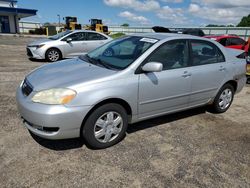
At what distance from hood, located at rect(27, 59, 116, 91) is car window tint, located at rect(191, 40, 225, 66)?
5.48ft

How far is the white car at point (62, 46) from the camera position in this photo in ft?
32.1

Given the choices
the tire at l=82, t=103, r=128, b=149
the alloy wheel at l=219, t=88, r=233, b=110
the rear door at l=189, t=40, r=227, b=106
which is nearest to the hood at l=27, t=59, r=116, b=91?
the tire at l=82, t=103, r=128, b=149

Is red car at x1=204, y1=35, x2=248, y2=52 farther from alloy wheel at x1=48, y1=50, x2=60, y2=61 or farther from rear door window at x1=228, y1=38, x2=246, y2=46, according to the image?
alloy wheel at x1=48, y1=50, x2=60, y2=61

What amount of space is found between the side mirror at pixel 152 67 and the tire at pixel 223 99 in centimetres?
197

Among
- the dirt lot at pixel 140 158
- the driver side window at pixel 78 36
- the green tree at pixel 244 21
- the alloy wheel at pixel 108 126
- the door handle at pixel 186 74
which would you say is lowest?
the dirt lot at pixel 140 158

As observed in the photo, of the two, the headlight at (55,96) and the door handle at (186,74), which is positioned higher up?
the door handle at (186,74)

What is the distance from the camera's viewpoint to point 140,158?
3.12 m

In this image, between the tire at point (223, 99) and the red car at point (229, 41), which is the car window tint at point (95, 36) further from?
the tire at point (223, 99)

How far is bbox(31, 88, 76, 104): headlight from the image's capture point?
2875 millimetres

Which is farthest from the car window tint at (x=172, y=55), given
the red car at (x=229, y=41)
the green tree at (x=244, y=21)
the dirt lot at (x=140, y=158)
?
the green tree at (x=244, y=21)

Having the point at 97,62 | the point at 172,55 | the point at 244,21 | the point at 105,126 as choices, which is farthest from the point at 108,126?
the point at 244,21

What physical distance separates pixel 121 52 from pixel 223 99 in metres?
2.41

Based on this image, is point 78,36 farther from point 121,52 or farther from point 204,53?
point 204,53

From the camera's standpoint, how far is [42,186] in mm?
2521
